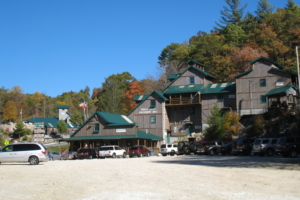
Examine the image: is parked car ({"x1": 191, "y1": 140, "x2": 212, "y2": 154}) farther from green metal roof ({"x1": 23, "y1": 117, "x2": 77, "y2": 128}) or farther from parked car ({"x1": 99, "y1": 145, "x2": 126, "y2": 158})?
green metal roof ({"x1": 23, "y1": 117, "x2": 77, "y2": 128})

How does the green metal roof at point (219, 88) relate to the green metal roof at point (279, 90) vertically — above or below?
above

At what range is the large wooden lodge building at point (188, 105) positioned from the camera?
5328cm

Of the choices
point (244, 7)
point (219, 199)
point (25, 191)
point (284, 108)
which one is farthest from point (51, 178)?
point (244, 7)

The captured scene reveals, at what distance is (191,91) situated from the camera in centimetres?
5859

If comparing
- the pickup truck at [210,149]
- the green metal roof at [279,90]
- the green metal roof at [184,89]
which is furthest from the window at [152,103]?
the pickup truck at [210,149]

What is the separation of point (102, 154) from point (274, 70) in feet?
99.5

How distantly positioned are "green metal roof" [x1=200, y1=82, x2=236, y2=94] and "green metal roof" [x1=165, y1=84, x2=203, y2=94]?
0.97 metres

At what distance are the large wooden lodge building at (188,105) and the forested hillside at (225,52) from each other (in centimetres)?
775

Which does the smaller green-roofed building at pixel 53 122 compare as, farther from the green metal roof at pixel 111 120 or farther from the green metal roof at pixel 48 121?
the green metal roof at pixel 111 120

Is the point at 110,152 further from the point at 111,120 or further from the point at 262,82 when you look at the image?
the point at 262,82

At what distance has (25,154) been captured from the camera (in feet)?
87.6

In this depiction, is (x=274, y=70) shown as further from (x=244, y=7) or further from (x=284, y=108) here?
(x=244, y=7)

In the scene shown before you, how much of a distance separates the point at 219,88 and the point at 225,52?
59.4 ft

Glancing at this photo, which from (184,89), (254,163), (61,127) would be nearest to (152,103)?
(184,89)
